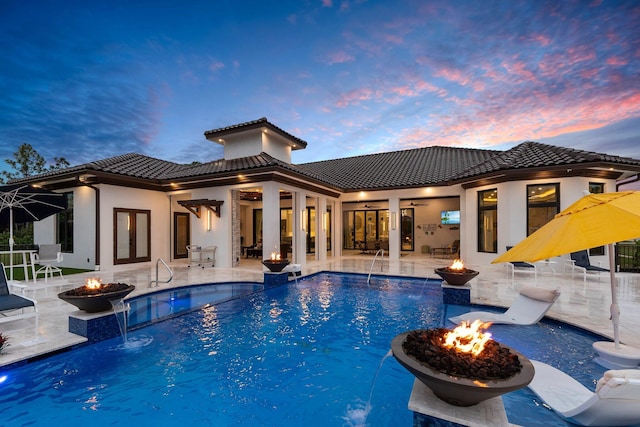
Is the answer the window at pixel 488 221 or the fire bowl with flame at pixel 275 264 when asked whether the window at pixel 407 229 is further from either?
the fire bowl with flame at pixel 275 264

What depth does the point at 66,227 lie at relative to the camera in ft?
41.2

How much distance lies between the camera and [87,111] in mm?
23562

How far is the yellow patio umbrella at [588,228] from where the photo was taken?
2734mm

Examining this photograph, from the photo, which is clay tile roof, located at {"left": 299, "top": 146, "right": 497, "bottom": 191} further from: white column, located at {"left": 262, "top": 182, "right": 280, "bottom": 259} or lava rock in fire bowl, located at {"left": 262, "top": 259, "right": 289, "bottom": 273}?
lava rock in fire bowl, located at {"left": 262, "top": 259, "right": 289, "bottom": 273}

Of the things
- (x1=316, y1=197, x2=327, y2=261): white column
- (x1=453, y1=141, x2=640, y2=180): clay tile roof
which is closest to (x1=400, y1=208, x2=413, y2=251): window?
(x1=453, y1=141, x2=640, y2=180): clay tile roof

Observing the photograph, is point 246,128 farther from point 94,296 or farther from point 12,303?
point 12,303

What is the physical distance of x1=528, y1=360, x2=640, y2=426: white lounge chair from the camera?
2193mm

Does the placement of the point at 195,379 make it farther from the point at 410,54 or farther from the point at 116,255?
the point at 410,54

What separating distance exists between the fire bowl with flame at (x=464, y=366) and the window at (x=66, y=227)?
49.3ft

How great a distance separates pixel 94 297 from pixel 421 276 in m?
9.13

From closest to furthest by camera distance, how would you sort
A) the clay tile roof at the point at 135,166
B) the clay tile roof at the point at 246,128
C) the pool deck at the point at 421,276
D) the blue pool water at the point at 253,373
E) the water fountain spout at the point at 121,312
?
the blue pool water at the point at 253,373
the pool deck at the point at 421,276
the water fountain spout at the point at 121,312
the clay tile roof at the point at 135,166
the clay tile roof at the point at 246,128

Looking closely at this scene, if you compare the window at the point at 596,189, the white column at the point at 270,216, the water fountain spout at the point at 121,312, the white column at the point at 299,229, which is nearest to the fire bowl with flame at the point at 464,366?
the water fountain spout at the point at 121,312

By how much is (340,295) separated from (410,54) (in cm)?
896

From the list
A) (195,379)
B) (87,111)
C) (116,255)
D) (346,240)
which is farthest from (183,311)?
(87,111)
